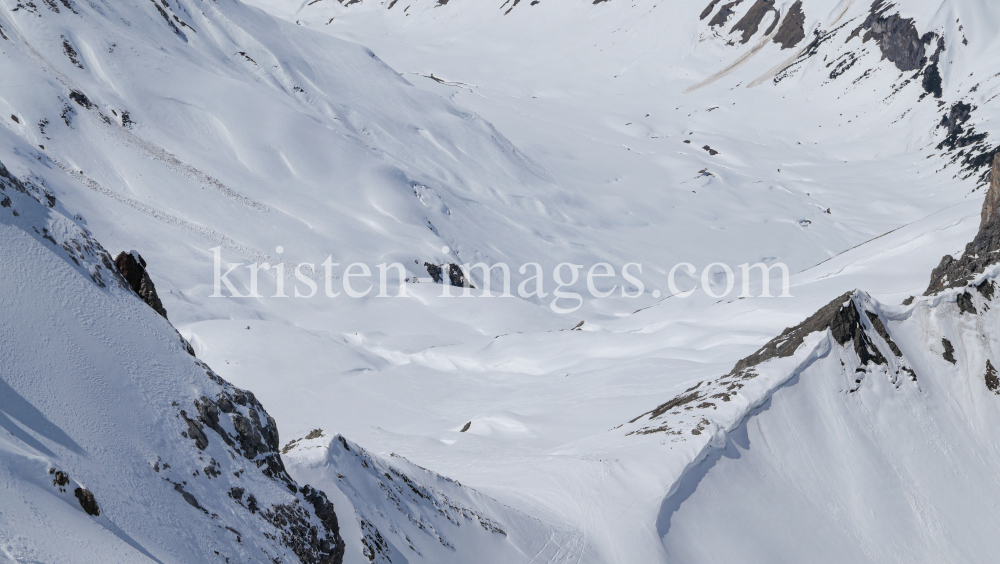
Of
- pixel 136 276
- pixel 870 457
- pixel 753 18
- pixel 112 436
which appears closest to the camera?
pixel 112 436

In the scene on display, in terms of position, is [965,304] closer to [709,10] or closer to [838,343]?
[838,343]

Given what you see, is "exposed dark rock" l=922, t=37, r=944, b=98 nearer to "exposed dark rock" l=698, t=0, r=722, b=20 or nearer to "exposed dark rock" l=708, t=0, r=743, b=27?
"exposed dark rock" l=708, t=0, r=743, b=27

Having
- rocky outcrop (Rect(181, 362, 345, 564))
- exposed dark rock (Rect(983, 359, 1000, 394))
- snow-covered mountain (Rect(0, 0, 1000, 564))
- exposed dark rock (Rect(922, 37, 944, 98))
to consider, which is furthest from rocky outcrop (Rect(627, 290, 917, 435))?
exposed dark rock (Rect(922, 37, 944, 98))

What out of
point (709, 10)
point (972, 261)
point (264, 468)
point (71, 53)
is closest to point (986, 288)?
point (972, 261)

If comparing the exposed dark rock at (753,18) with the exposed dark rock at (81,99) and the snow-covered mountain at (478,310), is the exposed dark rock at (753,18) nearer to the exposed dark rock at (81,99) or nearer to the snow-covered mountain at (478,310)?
the snow-covered mountain at (478,310)

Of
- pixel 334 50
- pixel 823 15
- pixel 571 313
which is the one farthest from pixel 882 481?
pixel 823 15

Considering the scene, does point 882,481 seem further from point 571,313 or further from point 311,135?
point 311,135
